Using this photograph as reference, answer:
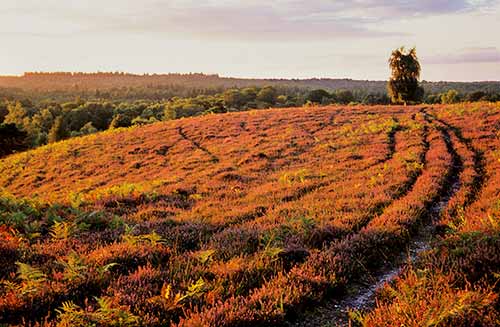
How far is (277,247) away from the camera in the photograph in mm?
7945

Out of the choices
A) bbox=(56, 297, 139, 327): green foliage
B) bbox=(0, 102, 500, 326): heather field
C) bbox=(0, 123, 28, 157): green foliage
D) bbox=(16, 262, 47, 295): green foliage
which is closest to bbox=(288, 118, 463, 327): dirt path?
bbox=(0, 102, 500, 326): heather field

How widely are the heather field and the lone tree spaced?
129 feet

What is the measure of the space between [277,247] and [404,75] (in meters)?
57.2

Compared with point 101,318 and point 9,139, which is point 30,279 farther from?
point 9,139

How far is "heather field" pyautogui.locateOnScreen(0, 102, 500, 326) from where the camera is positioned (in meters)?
5.45

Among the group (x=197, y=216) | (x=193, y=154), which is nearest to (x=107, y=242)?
(x=197, y=216)

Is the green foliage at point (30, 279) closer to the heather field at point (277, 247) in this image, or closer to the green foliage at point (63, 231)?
the heather field at point (277, 247)

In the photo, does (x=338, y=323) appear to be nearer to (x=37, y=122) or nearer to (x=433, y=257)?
(x=433, y=257)

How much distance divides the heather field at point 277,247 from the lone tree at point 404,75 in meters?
39.3

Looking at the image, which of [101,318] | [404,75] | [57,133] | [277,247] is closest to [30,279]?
[101,318]

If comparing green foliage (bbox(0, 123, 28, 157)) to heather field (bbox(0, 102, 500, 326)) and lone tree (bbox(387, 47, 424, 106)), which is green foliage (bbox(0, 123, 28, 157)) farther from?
lone tree (bbox(387, 47, 424, 106))

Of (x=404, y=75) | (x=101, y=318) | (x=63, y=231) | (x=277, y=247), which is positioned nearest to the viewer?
(x=101, y=318)

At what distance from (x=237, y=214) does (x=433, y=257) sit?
5.64 meters

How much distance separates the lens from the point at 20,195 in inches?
1071
